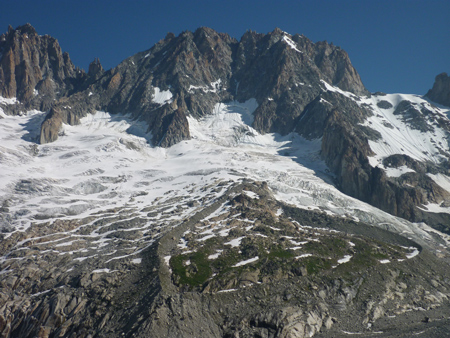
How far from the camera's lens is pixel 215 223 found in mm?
143250

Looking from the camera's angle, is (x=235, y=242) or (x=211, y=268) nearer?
(x=211, y=268)

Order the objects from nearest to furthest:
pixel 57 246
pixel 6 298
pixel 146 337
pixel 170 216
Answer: pixel 146 337 < pixel 6 298 < pixel 57 246 < pixel 170 216

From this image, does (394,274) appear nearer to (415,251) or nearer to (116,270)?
(415,251)

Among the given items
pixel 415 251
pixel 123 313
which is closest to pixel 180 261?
pixel 123 313

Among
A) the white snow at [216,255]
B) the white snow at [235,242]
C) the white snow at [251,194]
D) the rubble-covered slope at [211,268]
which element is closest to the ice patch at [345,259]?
the rubble-covered slope at [211,268]

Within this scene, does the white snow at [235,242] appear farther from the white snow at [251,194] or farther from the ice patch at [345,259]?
the white snow at [251,194]

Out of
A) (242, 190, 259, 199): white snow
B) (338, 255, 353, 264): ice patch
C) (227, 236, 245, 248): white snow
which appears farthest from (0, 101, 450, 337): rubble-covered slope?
(242, 190, 259, 199): white snow

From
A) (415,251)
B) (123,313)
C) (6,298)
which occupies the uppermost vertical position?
(415,251)

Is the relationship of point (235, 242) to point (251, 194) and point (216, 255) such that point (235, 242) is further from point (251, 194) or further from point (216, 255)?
point (251, 194)

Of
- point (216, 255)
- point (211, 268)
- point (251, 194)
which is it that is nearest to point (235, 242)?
point (216, 255)

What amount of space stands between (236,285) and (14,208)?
376 ft

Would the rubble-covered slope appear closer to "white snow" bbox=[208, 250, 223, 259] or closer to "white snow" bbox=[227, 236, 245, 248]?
"white snow" bbox=[227, 236, 245, 248]

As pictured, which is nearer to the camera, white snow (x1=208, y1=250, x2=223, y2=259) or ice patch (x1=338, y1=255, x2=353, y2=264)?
white snow (x1=208, y1=250, x2=223, y2=259)

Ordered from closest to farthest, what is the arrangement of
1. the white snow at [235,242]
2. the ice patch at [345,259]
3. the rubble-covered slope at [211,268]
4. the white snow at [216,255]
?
the rubble-covered slope at [211,268], the white snow at [216,255], the ice patch at [345,259], the white snow at [235,242]
